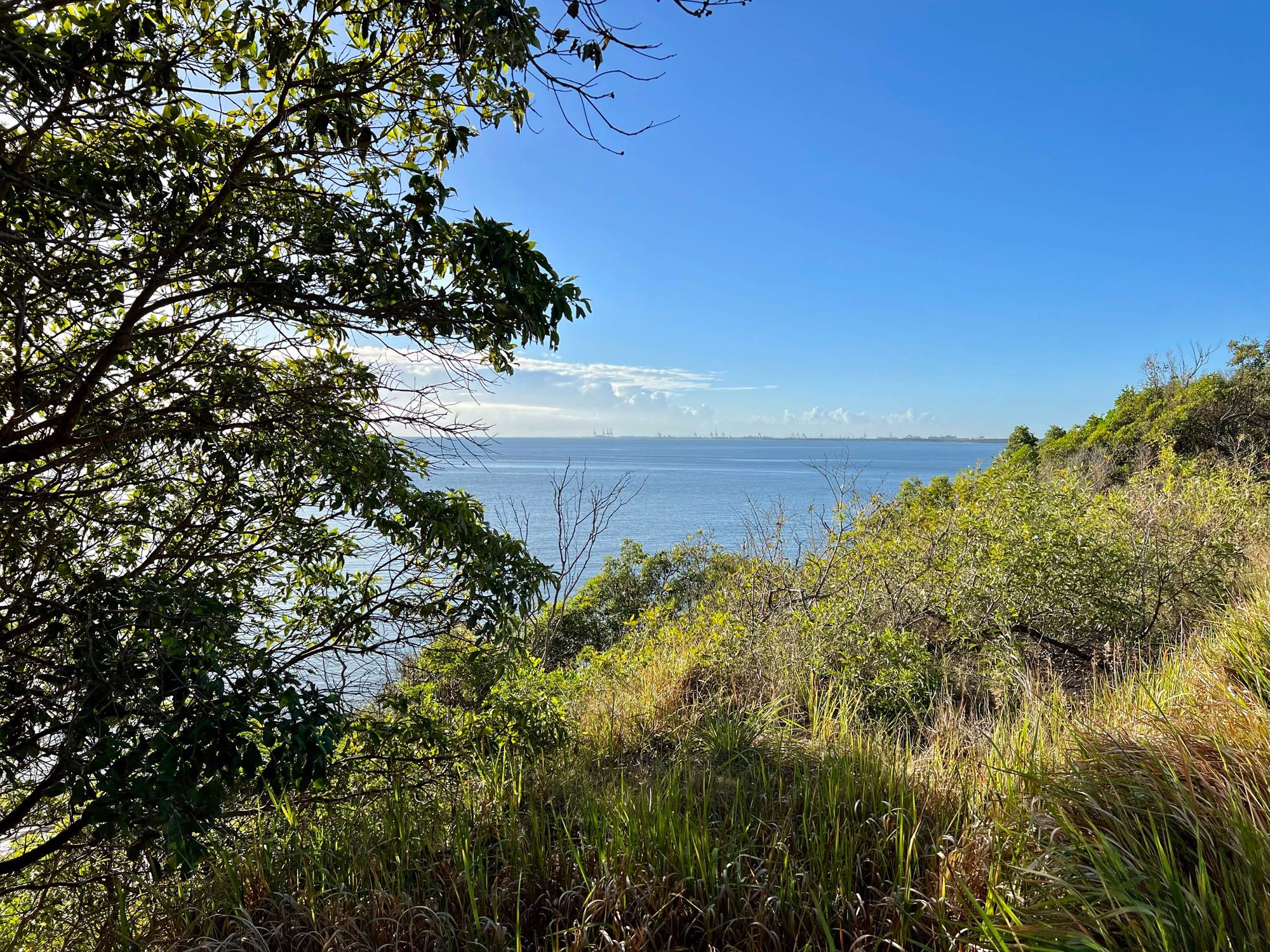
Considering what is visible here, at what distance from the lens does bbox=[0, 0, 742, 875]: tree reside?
8.55 feet

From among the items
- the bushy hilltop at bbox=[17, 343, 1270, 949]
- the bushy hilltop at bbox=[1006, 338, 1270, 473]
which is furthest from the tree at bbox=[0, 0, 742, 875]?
the bushy hilltop at bbox=[1006, 338, 1270, 473]

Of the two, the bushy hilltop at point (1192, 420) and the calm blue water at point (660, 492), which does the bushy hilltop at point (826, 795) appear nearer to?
the calm blue water at point (660, 492)

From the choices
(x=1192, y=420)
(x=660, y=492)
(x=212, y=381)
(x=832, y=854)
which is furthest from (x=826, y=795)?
(x=660, y=492)

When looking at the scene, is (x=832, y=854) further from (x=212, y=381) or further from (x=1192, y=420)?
(x=1192, y=420)

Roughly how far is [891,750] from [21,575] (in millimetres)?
4735

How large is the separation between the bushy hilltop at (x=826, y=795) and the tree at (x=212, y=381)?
1.83ft

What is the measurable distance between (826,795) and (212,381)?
3832 millimetres

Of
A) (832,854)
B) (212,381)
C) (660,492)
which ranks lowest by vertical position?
(660,492)

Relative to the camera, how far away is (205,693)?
2521mm

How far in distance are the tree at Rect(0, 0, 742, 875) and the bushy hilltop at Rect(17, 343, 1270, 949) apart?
557mm

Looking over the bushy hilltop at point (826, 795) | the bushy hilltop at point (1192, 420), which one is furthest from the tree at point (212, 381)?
the bushy hilltop at point (1192, 420)

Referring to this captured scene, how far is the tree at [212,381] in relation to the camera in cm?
261

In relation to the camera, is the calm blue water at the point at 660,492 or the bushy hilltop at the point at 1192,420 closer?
the calm blue water at the point at 660,492

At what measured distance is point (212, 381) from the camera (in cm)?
363
